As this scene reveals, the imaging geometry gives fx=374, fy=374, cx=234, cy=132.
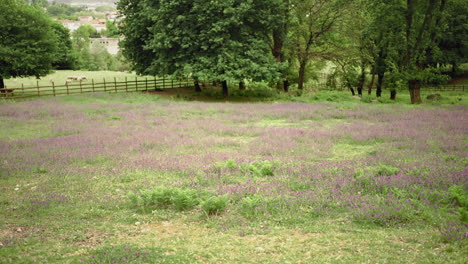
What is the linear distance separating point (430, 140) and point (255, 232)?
36.8 feet

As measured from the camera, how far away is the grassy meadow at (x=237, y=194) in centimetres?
698

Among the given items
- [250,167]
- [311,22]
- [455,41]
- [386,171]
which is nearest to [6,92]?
[311,22]

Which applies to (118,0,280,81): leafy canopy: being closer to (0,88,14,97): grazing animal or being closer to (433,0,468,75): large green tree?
(0,88,14,97): grazing animal

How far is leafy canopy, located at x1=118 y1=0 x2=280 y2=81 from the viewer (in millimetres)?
32812

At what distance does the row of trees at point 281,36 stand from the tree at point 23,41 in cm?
999

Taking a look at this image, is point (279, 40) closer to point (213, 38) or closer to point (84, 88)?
point (213, 38)

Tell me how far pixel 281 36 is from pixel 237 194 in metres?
29.8

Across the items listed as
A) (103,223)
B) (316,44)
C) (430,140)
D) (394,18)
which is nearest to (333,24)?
(316,44)

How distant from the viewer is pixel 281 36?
3712 cm

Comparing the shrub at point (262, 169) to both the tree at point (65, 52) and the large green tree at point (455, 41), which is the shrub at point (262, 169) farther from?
the tree at point (65, 52)

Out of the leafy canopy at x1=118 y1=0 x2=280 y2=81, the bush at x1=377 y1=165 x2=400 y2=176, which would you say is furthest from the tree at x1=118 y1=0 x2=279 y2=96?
the bush at x1=377 y1=165 x2=400 y2=176

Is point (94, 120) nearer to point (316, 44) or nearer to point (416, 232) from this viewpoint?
point (416, 232)

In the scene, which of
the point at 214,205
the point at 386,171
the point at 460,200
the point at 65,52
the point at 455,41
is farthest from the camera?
the point at 65,52

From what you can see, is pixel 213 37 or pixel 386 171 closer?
pixel 386 171
